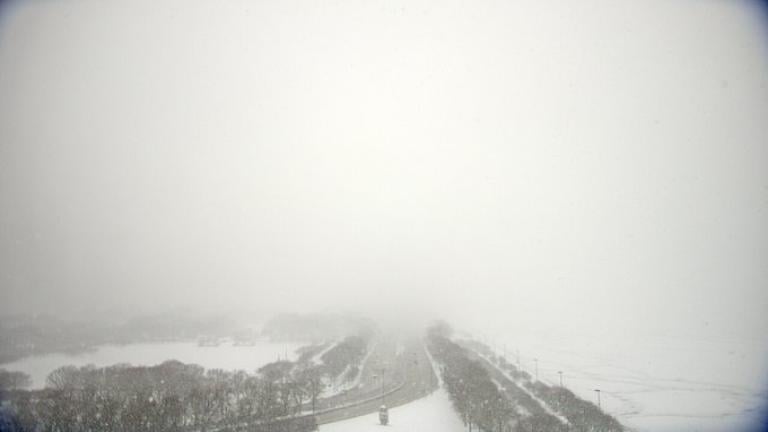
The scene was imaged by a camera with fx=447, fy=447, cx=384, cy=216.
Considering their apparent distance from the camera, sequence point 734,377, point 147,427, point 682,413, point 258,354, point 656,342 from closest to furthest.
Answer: point 147,427 < point 682,413 < point 734,377 < point 258,354 < point 656,342

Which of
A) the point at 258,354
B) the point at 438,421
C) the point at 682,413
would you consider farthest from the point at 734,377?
the point at 258,354

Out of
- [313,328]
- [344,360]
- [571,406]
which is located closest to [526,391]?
[571,406]

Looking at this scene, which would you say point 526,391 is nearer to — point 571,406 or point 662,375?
point 571,406

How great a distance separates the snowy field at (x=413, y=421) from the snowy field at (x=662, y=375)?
17.8 meters

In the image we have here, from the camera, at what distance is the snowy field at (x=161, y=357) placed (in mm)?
77125

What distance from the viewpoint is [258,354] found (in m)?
97.3

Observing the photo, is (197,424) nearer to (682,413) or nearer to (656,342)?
(682,413)

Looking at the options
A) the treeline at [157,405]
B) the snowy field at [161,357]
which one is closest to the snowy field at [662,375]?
the treeline at [157,405]

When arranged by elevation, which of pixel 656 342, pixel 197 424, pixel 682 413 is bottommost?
pixel 656 342

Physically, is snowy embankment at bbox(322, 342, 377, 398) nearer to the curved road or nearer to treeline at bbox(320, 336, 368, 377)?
treeline at bbox(320, 336, 368, 377)

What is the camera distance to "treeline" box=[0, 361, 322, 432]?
1503 inches

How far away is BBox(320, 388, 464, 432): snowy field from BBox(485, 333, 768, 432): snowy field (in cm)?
1779

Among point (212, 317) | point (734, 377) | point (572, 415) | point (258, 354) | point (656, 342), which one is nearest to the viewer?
point (572, 415)

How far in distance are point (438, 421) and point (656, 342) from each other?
10127 centimetres
